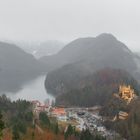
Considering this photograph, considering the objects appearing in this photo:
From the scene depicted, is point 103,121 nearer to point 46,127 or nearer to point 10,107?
point 10,107

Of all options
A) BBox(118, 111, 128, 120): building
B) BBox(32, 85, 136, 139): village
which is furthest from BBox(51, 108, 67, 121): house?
BBox(118, 111, 128, 120): building

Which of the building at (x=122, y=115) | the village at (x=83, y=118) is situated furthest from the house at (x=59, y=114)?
the building at (x=122, y=115)

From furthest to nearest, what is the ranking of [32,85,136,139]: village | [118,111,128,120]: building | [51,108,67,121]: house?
[118,111,128,120]: building < [51,108,67,121]: house < [32,85,136,139]: village

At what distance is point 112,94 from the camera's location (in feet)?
514

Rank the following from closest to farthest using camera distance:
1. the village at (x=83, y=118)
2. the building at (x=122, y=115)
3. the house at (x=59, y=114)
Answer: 1. the village at (x=83, y=118)
2. the house at (x=59, y=114)
3. the building at (x=122, y=115)

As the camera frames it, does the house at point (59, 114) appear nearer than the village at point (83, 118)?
No

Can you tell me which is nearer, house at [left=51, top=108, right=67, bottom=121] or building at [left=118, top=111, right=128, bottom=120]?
house at [left=51, top=108, right=67, bottom=121]

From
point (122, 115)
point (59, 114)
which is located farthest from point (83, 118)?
point (122, 115)

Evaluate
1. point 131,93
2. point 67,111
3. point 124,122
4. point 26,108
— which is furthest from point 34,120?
point 131,93

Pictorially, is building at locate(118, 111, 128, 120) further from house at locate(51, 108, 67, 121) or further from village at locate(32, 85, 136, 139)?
house at locate(51, 108, 67, 121)

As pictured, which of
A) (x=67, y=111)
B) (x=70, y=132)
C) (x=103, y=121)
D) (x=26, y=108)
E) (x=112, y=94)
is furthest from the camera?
(x=112, y=94)

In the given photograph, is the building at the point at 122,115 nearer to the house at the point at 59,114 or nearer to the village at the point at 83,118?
the village at the point at 83,118

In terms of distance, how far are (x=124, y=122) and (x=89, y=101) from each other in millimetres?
54184

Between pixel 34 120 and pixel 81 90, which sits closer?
pixel 34 120
